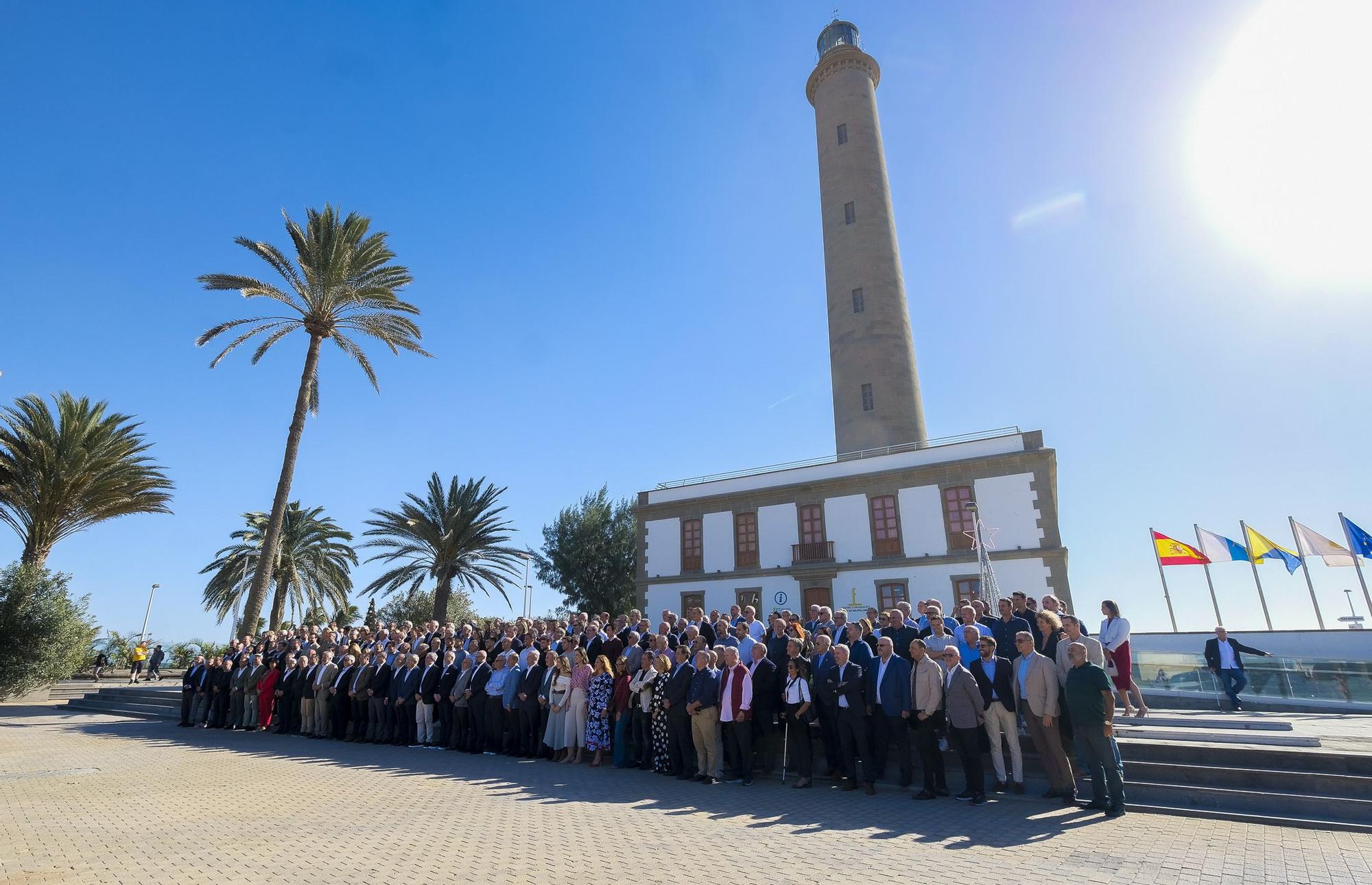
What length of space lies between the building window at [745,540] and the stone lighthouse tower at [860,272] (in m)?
4.65

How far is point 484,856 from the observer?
A: 531 cm

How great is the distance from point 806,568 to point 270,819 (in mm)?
18825

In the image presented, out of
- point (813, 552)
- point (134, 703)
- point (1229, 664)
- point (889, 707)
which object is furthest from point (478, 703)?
point (813, 552)

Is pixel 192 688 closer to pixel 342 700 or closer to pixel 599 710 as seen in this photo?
pixel 342 700

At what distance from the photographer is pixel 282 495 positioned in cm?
1845

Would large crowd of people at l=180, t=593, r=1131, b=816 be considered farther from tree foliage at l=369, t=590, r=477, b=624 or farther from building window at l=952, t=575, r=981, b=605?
tree foliage at l=369, t=590, r=477, b=624

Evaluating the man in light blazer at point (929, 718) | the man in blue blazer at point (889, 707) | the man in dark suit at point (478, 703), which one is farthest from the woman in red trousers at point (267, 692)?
the man in light blazer at point (929, 718)

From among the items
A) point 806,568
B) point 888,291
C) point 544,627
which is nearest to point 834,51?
point 888,291

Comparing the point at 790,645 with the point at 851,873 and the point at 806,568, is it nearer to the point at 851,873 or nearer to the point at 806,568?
the point at 851,873

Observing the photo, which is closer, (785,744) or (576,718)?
(785,744)

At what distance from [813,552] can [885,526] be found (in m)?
2.53

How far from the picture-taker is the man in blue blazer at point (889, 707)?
25.5ft

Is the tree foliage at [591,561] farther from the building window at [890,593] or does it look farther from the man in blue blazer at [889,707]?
the man in blue blazer at [889,707]

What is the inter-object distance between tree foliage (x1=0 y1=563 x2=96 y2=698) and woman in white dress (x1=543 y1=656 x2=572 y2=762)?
49.6 ft
